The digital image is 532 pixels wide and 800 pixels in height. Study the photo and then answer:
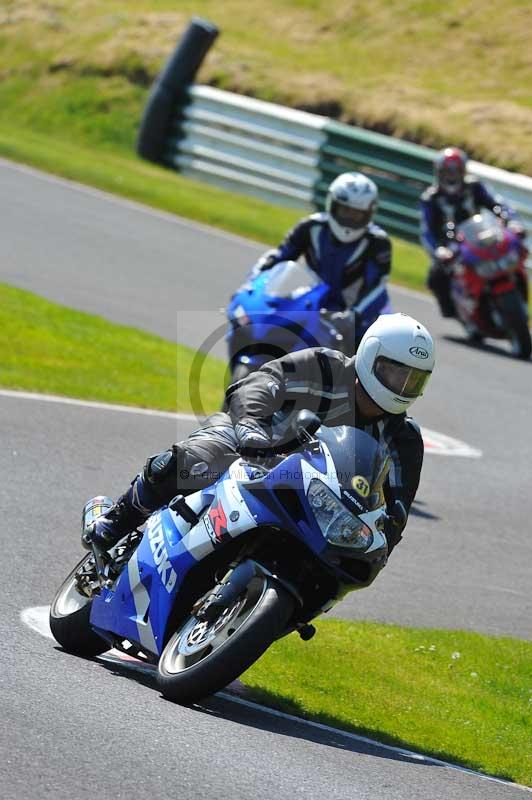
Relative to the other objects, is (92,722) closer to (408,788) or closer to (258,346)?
(408,788)

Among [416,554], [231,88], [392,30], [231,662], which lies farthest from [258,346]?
[392,30]

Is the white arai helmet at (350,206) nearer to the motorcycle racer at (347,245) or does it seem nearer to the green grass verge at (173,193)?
the motorcycle racer at (347,245)

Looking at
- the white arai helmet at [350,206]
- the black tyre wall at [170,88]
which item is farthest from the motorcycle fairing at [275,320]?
the black tyre wall at [170,88]

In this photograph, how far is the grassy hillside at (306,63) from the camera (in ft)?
81.2

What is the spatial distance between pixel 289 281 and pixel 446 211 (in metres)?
8.98

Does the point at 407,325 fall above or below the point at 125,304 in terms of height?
above

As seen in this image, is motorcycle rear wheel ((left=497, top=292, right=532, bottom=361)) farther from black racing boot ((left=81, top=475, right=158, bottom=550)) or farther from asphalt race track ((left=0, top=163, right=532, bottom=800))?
black racing boot ((left=81, top=475, right=158, bottom=550))

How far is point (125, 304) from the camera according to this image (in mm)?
15289

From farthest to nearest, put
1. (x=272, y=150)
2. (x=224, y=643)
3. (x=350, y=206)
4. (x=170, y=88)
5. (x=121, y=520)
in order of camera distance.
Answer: (x=170, y=88) < (x=272, y=150) < (x=350, y=206) < (x=121, y=520) < (x=224, y=643)

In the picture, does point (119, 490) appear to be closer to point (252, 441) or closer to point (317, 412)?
point (317, 412)

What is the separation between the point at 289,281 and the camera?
29.3ft

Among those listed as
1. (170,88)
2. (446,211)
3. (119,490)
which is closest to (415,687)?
(119,490)

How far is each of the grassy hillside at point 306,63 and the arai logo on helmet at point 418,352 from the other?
1787 cm

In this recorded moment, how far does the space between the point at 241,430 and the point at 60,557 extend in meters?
1.96
